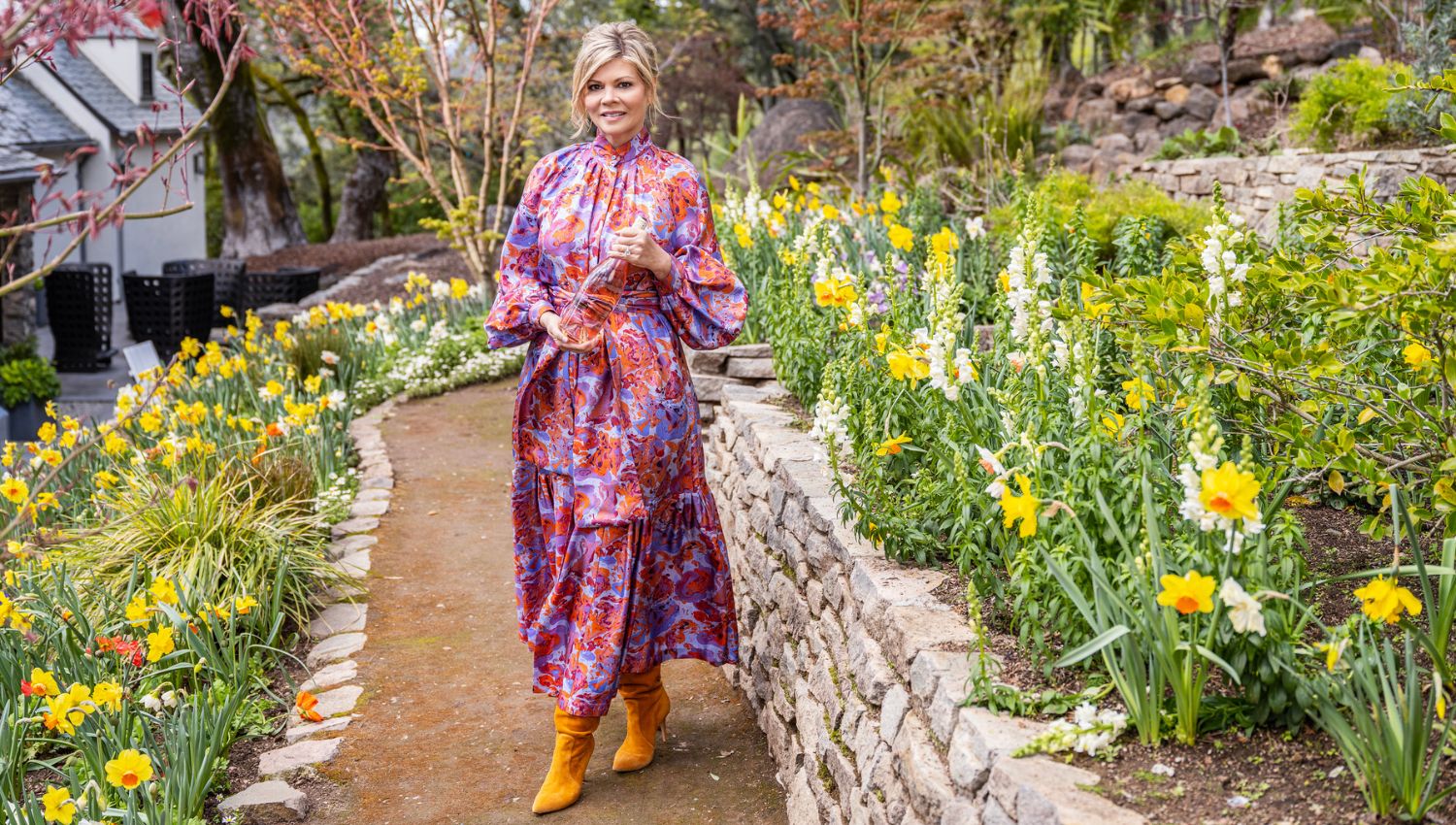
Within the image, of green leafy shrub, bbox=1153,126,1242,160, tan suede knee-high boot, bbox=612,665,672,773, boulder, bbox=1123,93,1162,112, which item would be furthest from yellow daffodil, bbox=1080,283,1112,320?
boulder, bbox=1123,93,1162,112

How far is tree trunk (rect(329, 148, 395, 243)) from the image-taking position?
23.2 metres

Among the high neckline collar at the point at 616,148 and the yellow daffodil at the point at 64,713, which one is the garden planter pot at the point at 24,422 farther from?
the high neckline collar at the point at 616,148

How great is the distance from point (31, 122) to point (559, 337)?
1702 centimetres

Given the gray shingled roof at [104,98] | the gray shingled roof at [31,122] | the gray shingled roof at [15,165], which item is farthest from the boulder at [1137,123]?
the gray shingled roof at [104,98]

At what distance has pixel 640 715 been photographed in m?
3.63

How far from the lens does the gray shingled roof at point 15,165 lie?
1214 cm

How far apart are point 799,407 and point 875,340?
1095mm

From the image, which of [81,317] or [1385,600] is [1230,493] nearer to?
[1385,600]

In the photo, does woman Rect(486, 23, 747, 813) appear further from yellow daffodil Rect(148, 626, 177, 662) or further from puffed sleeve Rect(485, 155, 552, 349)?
yellow daffodil Rect(148, 626, 177, 662)

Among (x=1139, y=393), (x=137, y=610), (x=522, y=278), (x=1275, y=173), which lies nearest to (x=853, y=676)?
(x=1139, y=393)

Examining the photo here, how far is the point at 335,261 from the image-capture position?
18.2m

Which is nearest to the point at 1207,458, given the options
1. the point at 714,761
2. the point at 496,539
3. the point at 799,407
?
the point at 714,761

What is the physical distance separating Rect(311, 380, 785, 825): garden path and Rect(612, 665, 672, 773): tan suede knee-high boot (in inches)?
1.8

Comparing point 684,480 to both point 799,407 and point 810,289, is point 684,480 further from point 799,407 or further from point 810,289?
point 810,289
